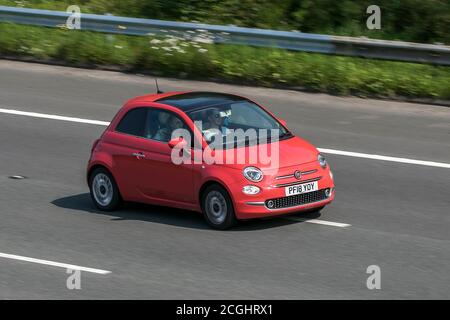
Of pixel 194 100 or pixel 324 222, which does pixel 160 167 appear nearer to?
pixel 194 100

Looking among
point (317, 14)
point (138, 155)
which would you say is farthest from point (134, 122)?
point (317, 14)

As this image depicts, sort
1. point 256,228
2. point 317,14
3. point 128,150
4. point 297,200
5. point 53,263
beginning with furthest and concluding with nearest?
point 317,14 < point 128,150 < point 256,228 < point 297,200 < point 53,263

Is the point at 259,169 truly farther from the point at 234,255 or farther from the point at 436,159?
the point at 436,159

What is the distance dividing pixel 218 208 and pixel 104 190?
2.02 metres

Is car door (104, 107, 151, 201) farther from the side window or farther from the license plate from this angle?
the license plate

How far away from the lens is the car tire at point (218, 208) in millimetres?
12906

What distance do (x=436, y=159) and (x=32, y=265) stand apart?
22.2 ft

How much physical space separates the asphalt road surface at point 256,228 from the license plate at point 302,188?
44cm

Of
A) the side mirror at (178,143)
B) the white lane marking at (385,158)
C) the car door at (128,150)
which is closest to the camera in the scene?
the side mirror at (178,143)

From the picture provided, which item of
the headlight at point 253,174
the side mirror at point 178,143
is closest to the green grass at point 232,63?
the side mirror at point 178,143

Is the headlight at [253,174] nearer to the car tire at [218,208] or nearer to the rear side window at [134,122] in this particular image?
the car tire at [218,208]

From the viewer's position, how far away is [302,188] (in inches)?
512

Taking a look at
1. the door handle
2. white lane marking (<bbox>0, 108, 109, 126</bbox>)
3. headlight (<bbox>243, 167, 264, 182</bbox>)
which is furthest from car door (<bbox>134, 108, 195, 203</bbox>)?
white lane marking (<bbox>0, 108, 109, 126</bbox>)

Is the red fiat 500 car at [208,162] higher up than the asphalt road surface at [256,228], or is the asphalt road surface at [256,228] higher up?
the red fiat 500 car at [208,162]
